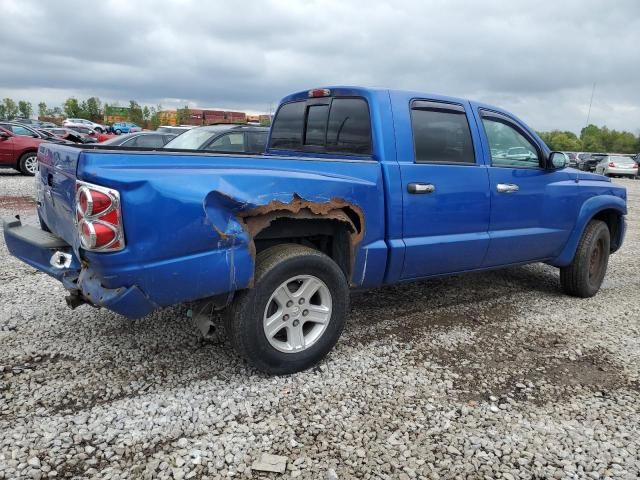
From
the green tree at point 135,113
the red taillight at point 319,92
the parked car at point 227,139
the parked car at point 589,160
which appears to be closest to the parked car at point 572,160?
the parked car at point 589,160

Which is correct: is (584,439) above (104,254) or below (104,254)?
below

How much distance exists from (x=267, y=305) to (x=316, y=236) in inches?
30.4

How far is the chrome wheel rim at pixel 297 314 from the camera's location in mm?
3180

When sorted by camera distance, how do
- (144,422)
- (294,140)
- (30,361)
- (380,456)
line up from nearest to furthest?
(380,456) < (144,422) < (30,361) < (294,140)

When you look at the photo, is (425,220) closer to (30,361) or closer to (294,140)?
(294,140)

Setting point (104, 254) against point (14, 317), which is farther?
point (14, 317)

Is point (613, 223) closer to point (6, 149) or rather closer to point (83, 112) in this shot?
point (6, 149)

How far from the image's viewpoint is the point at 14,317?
160 inches

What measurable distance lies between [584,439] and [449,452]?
2.58 ft

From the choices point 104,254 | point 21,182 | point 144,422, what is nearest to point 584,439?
point 144,422

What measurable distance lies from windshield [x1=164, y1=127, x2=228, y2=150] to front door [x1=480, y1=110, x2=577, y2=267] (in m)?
5.17

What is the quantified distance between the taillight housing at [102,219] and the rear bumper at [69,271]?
0.85ft

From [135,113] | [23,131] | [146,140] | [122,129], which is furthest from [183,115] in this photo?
[146,140]

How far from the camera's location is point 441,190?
3.82 meters
